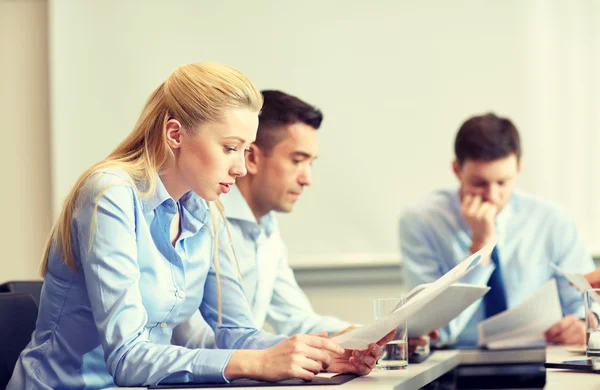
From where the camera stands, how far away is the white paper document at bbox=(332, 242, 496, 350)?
1.37m

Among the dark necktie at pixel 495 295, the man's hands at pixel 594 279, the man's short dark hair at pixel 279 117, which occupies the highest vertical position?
the man's short dark hair at pixel 279 117

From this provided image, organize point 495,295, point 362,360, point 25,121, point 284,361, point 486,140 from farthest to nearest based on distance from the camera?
point 25,121, point 486,140, point 495,295, point 362,360, point 284,361

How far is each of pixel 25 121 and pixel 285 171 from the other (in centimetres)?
194

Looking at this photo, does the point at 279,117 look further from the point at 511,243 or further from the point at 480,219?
the point at 511,243

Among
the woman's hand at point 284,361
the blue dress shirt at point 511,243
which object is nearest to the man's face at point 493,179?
the blue dress shirt at point 511,243

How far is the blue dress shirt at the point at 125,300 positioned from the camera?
139 centimetres

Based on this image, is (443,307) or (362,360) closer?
(362,360)

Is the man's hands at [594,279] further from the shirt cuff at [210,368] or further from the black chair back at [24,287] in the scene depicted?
the black chair back at [24,287]

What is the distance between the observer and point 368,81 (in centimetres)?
377

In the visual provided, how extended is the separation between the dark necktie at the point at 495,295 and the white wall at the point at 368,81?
2.55 feet

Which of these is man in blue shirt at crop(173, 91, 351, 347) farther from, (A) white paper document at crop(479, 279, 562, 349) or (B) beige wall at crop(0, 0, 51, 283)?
(B) beige wall at crop(0, 0, 51, 283)

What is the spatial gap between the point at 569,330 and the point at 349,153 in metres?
1.62

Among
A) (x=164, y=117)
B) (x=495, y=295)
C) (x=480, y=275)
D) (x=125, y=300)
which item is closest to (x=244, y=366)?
(x=125, y=300)

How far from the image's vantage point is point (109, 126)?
3842 mm
